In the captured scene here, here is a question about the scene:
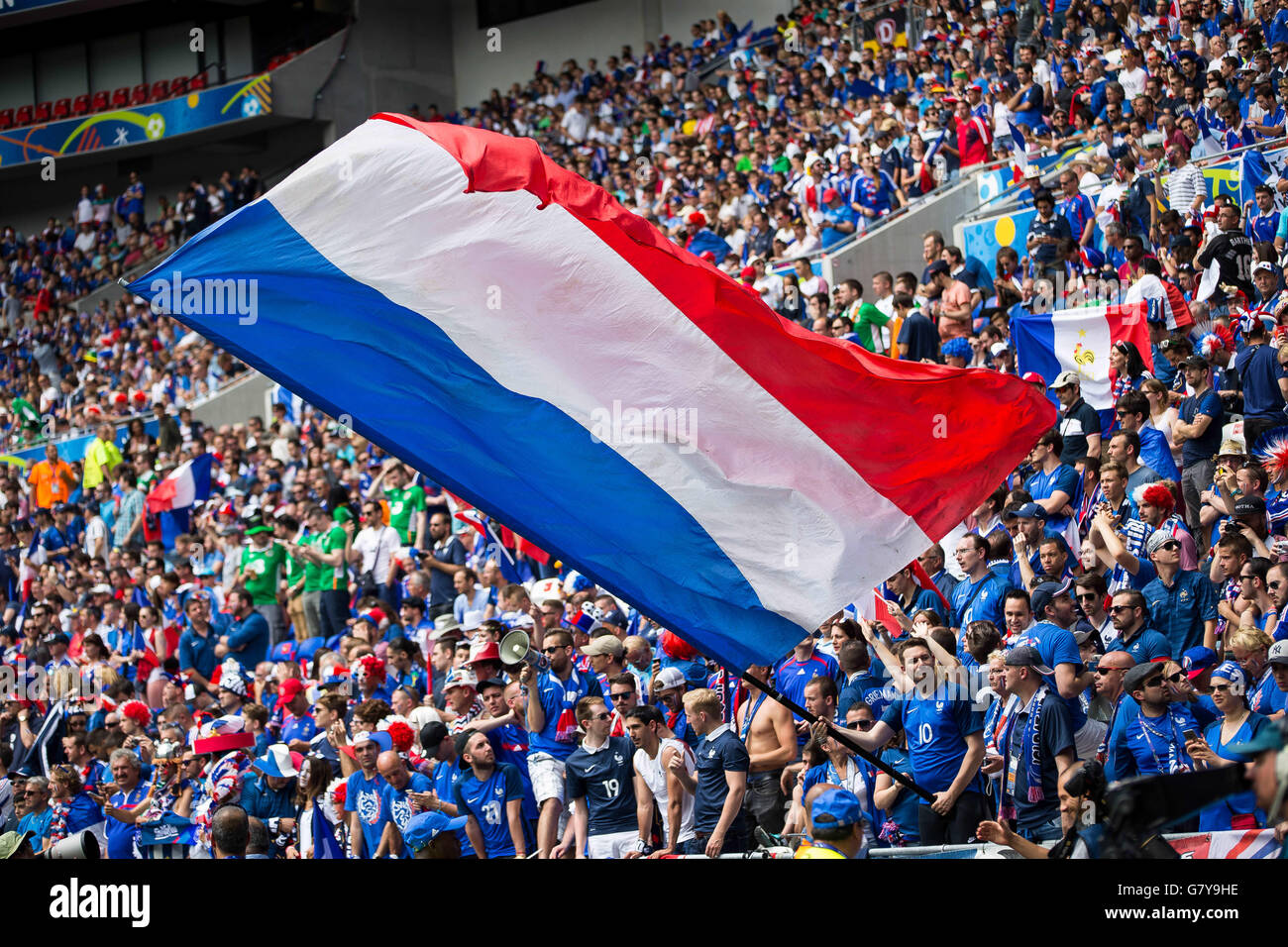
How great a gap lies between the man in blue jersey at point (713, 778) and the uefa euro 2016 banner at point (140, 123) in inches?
1046

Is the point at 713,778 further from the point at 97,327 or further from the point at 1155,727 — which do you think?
the point at 97,327

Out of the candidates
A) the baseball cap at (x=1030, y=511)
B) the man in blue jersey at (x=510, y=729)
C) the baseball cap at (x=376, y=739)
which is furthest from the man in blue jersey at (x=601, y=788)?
the baseball cap at (x=1030, y=511)

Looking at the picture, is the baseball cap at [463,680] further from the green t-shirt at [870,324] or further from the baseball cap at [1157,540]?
the green t-shirt at [870,324]

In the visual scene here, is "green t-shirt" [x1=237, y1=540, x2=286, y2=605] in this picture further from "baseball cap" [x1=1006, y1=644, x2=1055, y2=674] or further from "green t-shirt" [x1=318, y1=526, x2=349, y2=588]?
"baseball cap" [x1=1006, y1=644, x2=1055, y2=674]

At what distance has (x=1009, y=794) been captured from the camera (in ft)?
25.8

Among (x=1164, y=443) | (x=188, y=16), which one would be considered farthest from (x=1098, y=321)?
(x=188, y=16)

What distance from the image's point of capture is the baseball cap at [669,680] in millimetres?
9531

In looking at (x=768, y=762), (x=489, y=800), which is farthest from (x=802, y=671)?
(x=489, y=800)

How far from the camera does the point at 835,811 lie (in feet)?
17.1

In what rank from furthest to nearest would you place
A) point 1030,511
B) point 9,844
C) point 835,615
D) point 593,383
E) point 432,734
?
point 1030,511, point 432,734, point 835,615, point 9,844, point 593,383

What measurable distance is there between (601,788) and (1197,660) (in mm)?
3321

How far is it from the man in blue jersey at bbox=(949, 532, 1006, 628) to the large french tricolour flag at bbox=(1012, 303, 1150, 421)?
9.40ft

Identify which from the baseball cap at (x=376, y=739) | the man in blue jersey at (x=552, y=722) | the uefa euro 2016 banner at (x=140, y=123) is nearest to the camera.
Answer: the man in blue jersey at (x=552, y=722)
